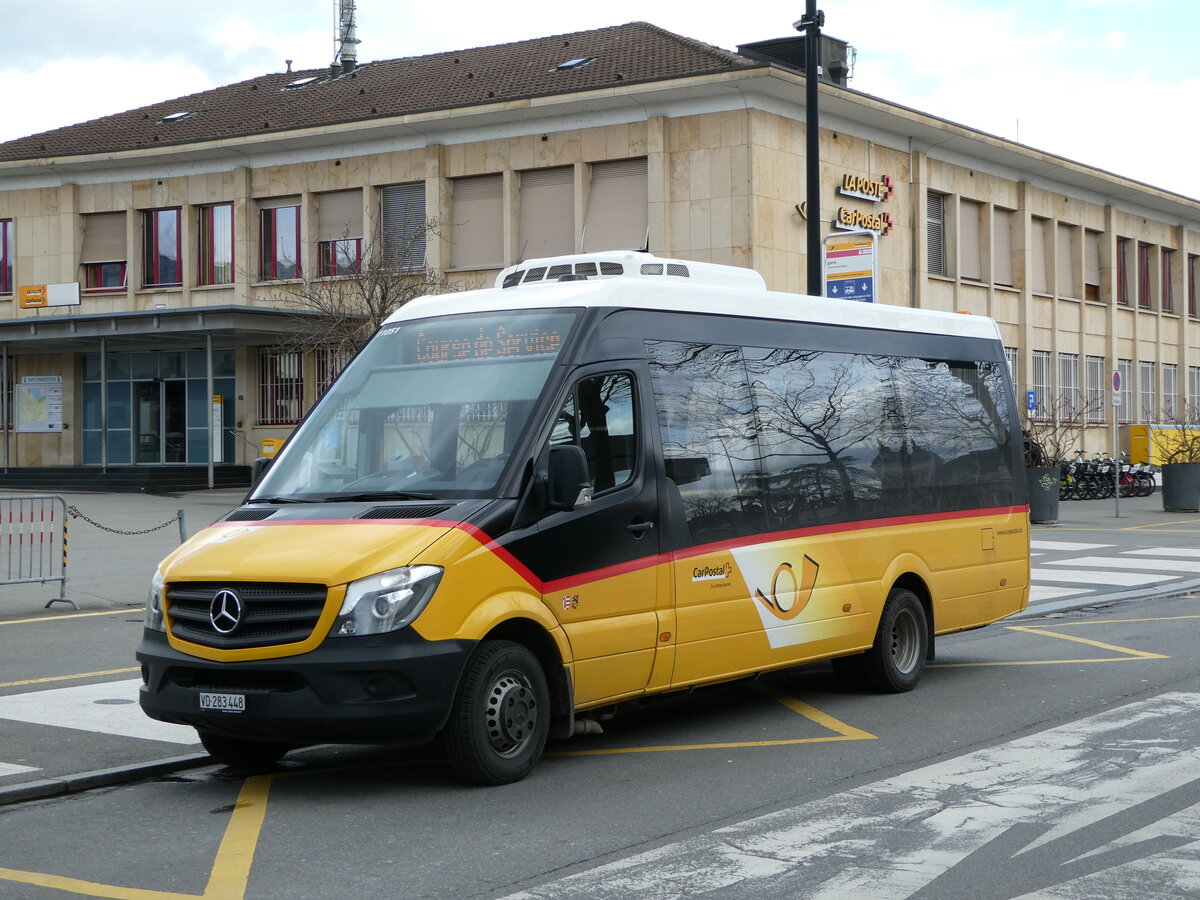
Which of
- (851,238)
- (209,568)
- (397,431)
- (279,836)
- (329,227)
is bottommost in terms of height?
(279,836)

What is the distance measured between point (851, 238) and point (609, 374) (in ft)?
33.3

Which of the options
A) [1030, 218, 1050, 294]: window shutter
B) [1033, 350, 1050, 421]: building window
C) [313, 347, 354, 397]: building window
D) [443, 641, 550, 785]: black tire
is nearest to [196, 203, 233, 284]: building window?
[313, 347, 354, 397]: building window

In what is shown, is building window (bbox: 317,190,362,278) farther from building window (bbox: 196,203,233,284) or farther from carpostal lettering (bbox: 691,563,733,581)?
carpostal lettering (bbox: 691,563,733,581)

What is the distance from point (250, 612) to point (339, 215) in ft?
115

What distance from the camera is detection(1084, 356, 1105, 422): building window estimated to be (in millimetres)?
49094

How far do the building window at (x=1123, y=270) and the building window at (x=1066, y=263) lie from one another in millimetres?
3547

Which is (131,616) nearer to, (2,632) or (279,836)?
(2,632)

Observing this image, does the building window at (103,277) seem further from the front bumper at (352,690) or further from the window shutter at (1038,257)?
the front bumper at (352,690)

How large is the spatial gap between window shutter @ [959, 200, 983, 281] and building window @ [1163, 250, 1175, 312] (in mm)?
14411

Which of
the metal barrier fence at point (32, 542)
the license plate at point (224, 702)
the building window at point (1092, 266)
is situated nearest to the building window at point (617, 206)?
the building window at point (1092, 266)

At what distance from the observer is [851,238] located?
693 inches

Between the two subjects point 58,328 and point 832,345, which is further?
point 58,328

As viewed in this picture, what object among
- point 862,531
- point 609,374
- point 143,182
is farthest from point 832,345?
point 143,182

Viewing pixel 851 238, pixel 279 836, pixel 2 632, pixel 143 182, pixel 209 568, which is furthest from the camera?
pixel 143 182
